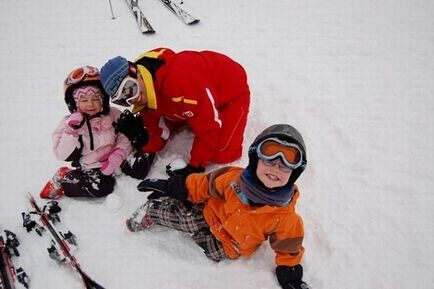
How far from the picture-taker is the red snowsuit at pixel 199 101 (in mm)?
3025

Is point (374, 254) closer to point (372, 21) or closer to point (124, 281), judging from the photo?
point (124, 281)

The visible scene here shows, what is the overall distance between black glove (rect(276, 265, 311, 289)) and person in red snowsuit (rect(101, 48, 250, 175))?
1.34m

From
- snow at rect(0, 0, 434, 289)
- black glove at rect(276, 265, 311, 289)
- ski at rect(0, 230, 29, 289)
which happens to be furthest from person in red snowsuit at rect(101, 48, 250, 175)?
ski at rect(0, 230, 29, 289)

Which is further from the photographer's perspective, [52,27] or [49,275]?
[52,27]

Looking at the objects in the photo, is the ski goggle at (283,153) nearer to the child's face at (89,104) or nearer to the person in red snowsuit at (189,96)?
the person in red snowsuit at (189,96)

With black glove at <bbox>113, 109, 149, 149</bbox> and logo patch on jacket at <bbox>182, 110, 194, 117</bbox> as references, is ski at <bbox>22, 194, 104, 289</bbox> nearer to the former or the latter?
black glove at <bbox>113, 109, 149, 149</bbox>

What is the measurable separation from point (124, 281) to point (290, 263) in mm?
1484

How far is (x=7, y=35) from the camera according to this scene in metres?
5.68

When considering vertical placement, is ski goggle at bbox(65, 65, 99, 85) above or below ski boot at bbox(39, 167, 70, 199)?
above

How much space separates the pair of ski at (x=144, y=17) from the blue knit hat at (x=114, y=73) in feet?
10.3

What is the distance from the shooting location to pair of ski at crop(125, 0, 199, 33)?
18.7 feet

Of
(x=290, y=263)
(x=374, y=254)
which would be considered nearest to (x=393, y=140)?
(x=374, y=254)

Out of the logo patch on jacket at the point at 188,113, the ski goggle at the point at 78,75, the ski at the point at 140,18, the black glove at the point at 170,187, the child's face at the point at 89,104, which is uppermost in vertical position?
the ski at the point at 140,18

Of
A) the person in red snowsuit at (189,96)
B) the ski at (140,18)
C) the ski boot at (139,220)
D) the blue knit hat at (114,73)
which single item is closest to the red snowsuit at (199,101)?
the person in red snowsuit at (189,96)
